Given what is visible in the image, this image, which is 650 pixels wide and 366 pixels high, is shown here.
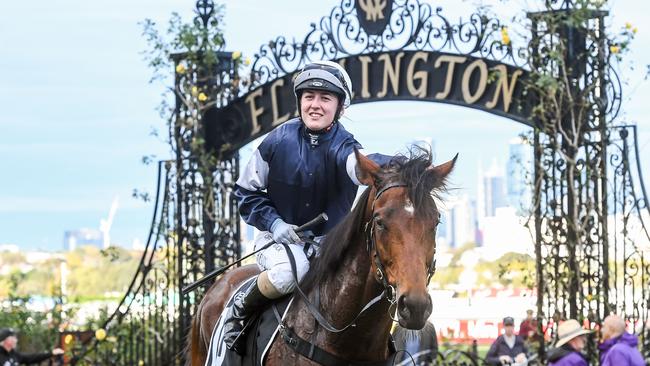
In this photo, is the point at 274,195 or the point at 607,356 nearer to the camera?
the point at 274,195

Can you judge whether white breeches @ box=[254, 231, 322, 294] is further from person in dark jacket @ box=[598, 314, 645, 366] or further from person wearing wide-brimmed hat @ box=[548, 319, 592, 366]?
person wearing wide-brimmed hat @ box=[548, 319, 592, 366]

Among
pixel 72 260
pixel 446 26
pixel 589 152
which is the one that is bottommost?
pixel 72 260

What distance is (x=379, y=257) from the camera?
4.94m

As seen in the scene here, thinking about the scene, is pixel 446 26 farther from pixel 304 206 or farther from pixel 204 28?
pixel 304 206

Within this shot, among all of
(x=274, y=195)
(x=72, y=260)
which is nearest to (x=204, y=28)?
(x=274, y=195)

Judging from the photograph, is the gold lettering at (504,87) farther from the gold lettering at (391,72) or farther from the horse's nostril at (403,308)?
the horse's nostril at (403,308)

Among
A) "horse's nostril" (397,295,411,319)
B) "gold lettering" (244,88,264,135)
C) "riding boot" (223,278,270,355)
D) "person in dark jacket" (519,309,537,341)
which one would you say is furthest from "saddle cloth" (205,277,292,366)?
"gold lettering" (244,88,264,135)

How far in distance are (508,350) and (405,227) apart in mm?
8114

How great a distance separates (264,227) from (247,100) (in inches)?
276

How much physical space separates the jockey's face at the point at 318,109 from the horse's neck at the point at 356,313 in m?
0.76

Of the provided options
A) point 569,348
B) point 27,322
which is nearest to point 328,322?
point 569,348

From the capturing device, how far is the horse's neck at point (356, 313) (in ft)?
17.4

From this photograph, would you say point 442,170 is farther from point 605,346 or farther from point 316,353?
point 605,346

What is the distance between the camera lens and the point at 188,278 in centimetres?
1333
